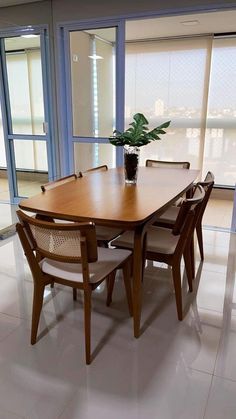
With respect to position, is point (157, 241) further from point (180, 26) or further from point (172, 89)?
point (172, 89)

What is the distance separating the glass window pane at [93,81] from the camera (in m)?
3.86

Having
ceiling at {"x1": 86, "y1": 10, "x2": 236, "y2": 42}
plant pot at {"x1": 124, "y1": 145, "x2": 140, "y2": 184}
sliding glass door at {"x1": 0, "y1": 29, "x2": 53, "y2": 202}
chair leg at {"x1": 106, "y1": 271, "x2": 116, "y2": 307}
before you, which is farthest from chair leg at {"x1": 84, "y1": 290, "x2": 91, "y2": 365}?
ceiling at {"x1": 86, "y1": 10, "x2": 236, "y2": 42}

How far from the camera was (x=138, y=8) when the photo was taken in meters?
3.47

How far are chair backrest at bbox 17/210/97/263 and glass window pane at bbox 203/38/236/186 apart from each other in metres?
4.12

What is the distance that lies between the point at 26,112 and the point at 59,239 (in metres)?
3.36

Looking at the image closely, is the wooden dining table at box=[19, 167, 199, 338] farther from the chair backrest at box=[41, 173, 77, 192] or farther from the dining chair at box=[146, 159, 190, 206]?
the dining chair at box=[146, 159, 190, 206]

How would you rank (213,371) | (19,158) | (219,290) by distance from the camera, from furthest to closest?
(19,158) < (219,290) < (213,371)

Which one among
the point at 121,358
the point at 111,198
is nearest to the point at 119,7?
the point at 111,198

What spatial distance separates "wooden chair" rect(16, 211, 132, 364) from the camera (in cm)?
154

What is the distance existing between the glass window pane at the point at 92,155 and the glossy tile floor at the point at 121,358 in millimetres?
2124

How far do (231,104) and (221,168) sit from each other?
990 millimetres

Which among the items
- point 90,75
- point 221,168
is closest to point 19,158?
point 90,75

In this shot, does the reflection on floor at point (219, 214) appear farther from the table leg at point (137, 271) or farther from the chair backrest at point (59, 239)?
the chair backrest at point (59, 239)

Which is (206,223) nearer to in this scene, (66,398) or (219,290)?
(219,290)
